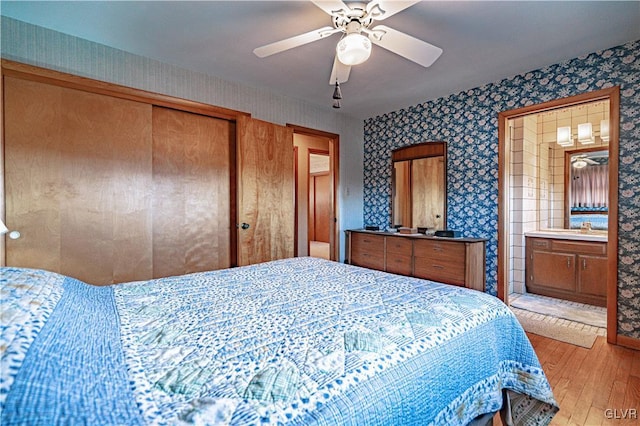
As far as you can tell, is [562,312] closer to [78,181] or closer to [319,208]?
[78,181]

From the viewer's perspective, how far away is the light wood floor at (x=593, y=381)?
1.66 m

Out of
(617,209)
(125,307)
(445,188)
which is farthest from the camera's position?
(445,188)

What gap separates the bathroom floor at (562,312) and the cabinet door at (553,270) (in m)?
0.19

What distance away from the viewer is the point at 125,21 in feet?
7.13

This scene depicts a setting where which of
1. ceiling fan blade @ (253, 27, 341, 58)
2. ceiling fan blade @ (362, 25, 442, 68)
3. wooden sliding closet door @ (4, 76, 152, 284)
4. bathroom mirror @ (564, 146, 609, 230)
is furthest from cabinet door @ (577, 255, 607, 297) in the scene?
wooden sliding closet door @ (4, 76, 152, 284)

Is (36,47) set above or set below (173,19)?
below

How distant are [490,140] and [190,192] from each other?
3.23 m

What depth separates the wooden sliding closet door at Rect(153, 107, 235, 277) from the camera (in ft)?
9.47

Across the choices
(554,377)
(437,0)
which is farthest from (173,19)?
(554,377)

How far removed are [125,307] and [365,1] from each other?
7.01 feet

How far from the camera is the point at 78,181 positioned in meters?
2.42

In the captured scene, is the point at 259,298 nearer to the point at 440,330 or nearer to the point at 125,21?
the point at 440,330

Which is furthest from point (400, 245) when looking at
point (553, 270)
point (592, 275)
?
point (592, 275)
